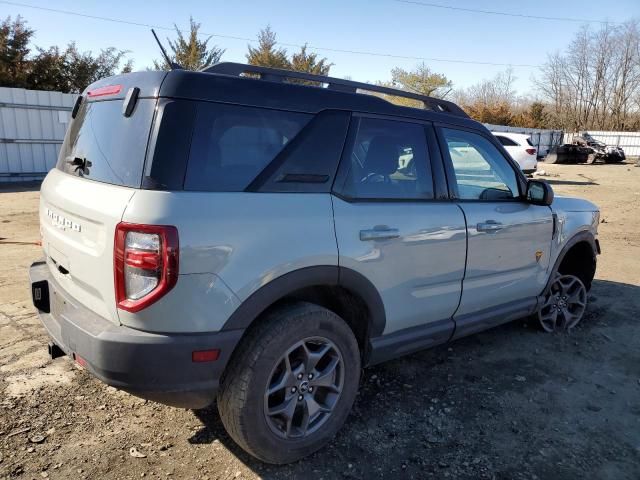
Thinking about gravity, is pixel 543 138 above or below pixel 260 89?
above

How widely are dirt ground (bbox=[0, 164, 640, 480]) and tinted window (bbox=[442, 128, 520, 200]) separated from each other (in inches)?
54.0

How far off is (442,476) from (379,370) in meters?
1.19

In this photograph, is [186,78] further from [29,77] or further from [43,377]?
[29,77]

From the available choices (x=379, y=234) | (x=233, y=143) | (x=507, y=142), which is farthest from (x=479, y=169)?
(x=507, y=142)

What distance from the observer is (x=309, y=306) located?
2.61 metres

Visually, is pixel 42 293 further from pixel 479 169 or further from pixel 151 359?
pixel 479 169

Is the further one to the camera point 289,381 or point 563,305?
point 563,305

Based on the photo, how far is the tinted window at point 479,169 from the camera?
346cm

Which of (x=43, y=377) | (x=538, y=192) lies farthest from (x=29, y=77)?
(x=538, y=192)

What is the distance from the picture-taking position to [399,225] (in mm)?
2906

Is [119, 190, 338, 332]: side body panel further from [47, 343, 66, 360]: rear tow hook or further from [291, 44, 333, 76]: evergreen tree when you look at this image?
[291, 44, 333, 76]: evergreen tree

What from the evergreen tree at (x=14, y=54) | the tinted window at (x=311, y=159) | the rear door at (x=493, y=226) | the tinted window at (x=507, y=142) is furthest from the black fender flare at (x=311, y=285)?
the evergreen tree at (x=14, y=54)

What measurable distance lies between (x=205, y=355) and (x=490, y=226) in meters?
2.20

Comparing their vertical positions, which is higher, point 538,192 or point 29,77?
point 29,77
